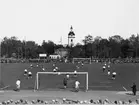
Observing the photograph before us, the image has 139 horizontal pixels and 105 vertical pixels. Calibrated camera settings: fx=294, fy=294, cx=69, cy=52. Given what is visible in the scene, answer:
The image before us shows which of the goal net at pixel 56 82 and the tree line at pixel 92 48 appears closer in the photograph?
the goal net at pixel 56 82

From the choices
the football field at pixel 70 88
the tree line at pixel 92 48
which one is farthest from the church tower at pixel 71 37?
the football field at pixel 70 88

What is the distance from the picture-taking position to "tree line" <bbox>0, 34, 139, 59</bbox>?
13425cm

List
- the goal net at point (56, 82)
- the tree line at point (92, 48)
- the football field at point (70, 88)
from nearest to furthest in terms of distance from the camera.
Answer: the football field at point (70, 88)
the goal net at point (56, 82)
the tree line at point (92, 48)

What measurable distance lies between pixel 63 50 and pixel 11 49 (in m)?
27.9

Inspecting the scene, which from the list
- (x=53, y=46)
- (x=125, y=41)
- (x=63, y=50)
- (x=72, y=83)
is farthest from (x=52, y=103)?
(x=53, y=46)

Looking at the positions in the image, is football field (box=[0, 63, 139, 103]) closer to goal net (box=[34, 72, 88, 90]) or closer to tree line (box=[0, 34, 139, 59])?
goal net (box=[34, 72, 88, 90])

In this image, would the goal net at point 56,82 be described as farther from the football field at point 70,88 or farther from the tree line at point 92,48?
the tree line at point 92,48

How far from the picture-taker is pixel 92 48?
13650cm

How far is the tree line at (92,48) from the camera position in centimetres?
13425

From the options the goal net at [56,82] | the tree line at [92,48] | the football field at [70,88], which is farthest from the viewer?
the tree line at [92,48]

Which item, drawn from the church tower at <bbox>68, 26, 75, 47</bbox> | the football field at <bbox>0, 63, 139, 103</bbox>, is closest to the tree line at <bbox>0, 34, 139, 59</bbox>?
the church tower at <bbox>68, 26, 75, 47</bbox>

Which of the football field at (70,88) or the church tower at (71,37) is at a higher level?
the church tower at (71,37)

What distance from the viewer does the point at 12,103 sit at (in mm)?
21000

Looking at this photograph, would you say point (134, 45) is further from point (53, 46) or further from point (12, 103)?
point (12, 103)
